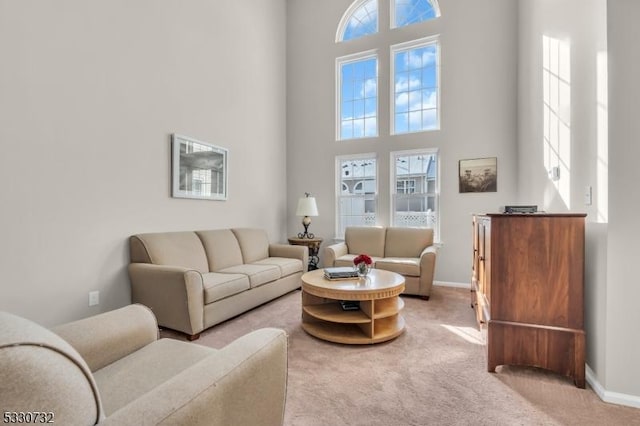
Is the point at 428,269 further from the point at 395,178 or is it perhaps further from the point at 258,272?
the point at 258,272

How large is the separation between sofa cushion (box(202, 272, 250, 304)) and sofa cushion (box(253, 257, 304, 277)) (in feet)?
2.23

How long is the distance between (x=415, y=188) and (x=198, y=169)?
10.3ft

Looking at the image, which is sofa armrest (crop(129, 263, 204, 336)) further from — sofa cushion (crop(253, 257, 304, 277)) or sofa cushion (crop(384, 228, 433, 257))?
sofa cushion (crop(384, 228, 433, 257))

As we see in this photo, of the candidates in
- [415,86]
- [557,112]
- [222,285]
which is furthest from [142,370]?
[415,86]

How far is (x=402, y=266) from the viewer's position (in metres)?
3.78

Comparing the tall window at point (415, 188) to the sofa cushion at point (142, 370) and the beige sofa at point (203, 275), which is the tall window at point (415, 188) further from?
the sofa cushion at point (142, 370)

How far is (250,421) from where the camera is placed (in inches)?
38.4

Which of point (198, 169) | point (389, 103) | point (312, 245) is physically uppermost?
point (389, 103)

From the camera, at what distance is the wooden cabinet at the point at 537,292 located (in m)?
1.88

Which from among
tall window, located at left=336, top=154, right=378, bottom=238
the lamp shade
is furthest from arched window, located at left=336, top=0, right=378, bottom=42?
the lamp shade

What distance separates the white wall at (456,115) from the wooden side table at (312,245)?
1.41 feet

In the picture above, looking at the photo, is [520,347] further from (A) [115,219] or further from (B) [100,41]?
(B) [100,41]

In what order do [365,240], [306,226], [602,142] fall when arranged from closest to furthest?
[602,142], [365,240], [306,226]

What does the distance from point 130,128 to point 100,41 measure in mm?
759
